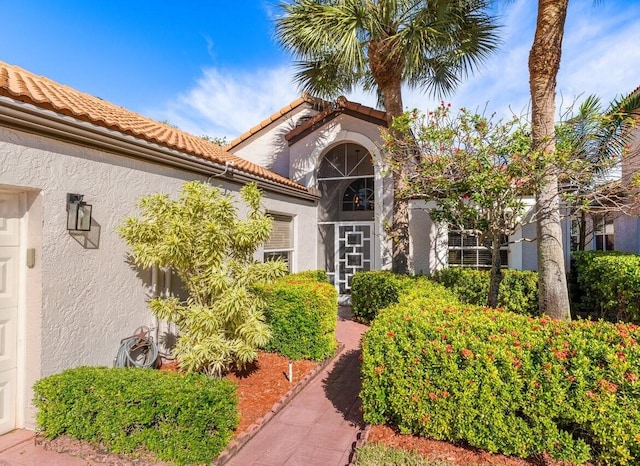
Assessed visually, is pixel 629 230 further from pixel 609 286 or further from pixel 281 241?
pixel 281 241

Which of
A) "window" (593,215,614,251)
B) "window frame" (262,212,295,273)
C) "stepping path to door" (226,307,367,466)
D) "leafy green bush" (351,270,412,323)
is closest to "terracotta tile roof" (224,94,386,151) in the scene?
"window frame" (262,212,295,273)

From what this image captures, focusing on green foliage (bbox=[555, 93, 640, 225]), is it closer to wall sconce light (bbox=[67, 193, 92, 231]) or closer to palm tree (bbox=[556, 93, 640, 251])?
palm tree (bbox=[556, 93, 640, 251])

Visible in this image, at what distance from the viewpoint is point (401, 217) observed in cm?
1154

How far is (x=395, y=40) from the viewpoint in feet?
32.9

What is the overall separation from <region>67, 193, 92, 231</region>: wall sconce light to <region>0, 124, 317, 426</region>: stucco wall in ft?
0.24

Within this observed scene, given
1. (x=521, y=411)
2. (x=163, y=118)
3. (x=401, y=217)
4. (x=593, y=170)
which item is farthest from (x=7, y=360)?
(x=163, y=118)

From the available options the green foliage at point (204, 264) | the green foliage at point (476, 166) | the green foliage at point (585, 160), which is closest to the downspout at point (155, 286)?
the green foliage at point (204, 264)

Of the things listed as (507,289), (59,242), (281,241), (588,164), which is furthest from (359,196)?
(59,242)

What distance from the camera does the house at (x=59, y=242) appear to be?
4.52m

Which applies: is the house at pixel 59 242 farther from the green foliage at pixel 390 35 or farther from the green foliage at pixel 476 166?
the green foliage at pixel 390 35

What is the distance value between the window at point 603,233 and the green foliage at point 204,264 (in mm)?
17074

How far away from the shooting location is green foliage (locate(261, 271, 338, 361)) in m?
7.41

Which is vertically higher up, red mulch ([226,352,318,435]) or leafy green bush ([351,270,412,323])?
leafy green bush ([351,270,412,323])

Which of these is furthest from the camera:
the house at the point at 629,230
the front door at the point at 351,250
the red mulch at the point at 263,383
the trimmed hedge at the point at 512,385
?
the front door at the point at 351,250
